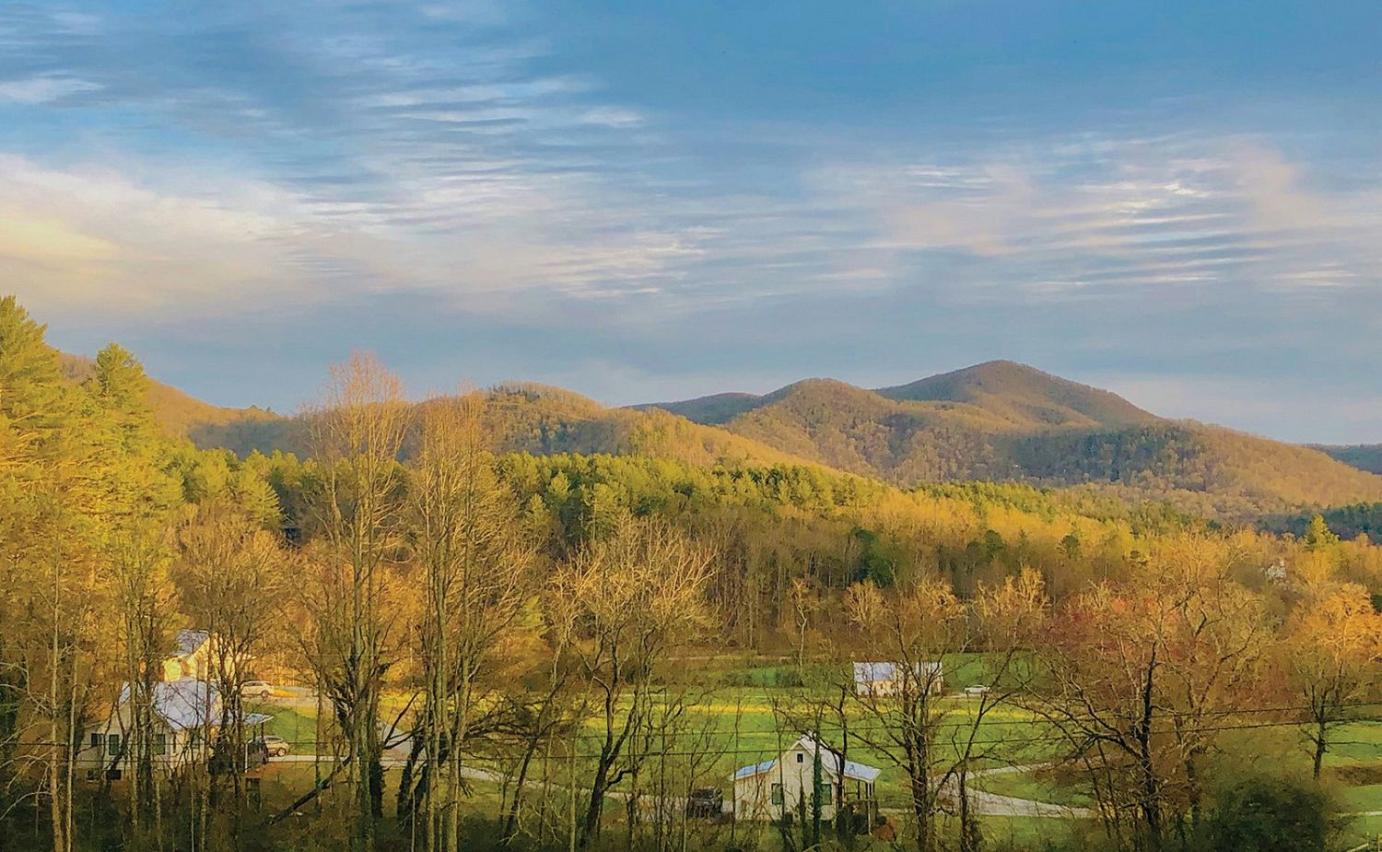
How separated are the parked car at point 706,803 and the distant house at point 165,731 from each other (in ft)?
34.4

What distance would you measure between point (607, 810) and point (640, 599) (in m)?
9.18

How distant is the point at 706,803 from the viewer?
85.5 ft

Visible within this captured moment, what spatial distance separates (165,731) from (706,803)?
13592mm

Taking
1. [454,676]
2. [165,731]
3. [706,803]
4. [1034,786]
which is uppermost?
[454,676]

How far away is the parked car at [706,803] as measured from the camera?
2391 centimetres

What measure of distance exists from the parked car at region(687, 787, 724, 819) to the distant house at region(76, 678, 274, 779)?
10.5 m

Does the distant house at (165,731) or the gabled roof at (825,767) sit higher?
the distant house at (165,731)

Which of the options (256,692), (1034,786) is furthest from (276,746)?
(1034,786)

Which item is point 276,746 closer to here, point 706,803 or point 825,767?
point 706,803

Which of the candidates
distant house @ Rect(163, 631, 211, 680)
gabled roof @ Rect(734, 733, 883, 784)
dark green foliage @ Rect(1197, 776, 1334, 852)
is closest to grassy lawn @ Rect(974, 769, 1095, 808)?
gabled roof @ Rect(734, 733, 883, 784)

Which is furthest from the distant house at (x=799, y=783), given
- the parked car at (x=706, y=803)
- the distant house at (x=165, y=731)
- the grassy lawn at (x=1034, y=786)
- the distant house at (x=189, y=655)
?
the distant house at (x=189, y=655)

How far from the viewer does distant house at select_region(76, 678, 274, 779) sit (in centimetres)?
2388

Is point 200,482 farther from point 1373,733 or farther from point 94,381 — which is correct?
point 1373,733

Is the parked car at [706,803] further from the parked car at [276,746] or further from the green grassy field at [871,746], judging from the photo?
the parked car at [276,746]
